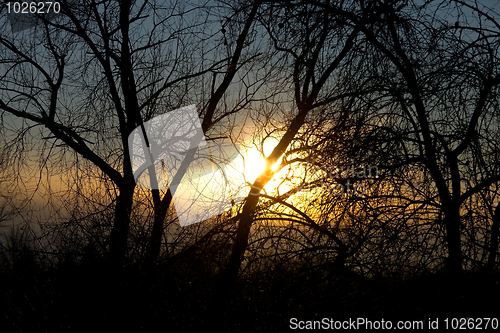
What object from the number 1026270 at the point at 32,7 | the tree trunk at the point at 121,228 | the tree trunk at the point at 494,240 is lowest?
the tree trunk at the point at 494,240

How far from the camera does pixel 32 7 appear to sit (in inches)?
174

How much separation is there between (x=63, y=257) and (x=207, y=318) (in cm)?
220

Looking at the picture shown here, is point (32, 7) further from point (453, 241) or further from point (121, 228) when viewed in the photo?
point (453, 241)

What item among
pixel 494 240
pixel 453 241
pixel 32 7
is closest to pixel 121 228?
pixel 32 7

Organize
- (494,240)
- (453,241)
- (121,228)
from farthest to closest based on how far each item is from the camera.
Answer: (121,228), (453,241), (494,240)

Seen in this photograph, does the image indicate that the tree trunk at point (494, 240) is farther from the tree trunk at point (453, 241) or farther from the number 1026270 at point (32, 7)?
the number 1026270 at point (32, 7)

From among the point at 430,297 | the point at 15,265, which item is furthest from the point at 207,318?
the point at 15,265

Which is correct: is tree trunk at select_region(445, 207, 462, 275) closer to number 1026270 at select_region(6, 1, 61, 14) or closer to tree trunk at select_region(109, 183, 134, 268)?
tree trunk at select_region(109, 183, 134, 268)

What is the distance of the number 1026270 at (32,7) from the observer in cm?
443

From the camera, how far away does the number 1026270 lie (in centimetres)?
443

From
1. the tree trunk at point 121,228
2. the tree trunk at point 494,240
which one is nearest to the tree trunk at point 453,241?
the tree trunk at point 494,240

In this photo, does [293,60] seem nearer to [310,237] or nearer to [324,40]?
[324,40]

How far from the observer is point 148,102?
4.97m

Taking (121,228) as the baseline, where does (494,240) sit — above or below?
below
